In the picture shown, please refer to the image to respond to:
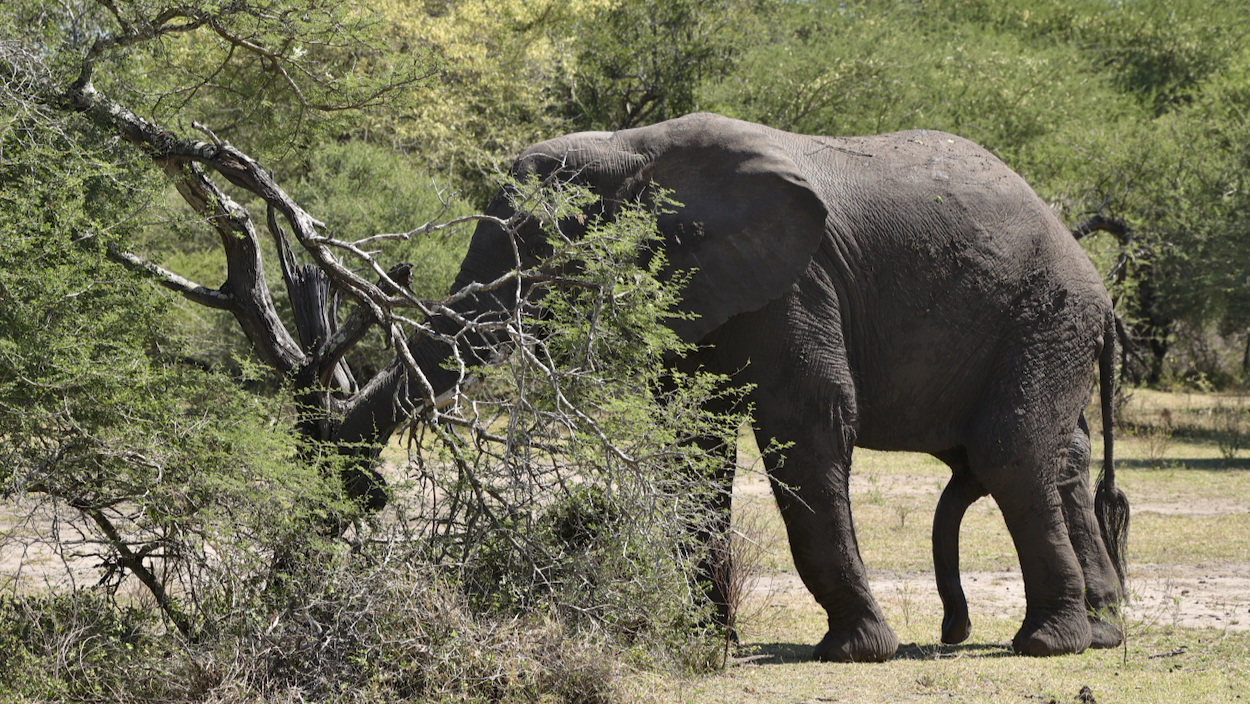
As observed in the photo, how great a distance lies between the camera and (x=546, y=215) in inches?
245

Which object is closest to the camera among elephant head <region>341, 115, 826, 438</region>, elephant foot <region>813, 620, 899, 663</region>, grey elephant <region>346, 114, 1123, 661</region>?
elephant head <region>341, 115, 826, 438</region>

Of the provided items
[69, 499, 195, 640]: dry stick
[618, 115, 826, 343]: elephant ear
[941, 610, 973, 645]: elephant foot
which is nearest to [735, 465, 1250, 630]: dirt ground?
[941, 610, 973, 645]: elephant foot

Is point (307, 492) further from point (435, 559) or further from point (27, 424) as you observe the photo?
point (27, 424)

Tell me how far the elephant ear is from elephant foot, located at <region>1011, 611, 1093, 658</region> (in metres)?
2.57

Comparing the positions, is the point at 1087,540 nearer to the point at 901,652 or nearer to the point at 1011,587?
the point at 901,652

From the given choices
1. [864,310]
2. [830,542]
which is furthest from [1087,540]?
[864,310]

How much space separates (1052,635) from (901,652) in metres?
0.89

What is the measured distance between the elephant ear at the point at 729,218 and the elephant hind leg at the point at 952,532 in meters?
2.07

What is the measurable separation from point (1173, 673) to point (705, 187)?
12.3 feet

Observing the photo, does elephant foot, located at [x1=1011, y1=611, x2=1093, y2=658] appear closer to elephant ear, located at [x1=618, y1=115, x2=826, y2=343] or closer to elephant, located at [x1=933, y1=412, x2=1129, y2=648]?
elephant, located at [x1=933, y1=412, x2=1129, y2=648]

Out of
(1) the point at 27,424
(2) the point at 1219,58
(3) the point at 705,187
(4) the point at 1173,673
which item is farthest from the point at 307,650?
(2) the point at 1219,58

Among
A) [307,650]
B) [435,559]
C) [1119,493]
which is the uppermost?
[1119,493]

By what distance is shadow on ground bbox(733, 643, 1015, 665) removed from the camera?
23.7ft

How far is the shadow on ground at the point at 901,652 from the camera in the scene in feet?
23.7
